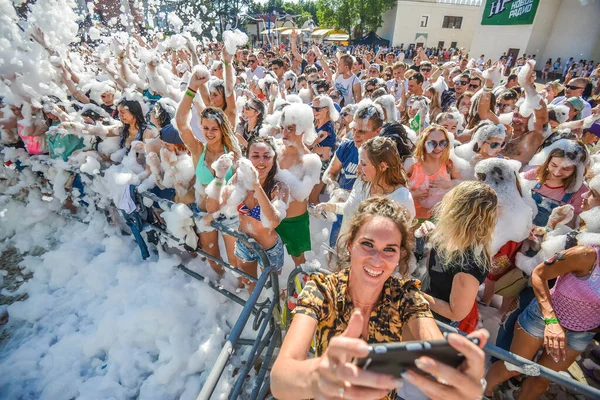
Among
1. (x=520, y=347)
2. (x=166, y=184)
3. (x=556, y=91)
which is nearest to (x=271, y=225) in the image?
(x=166, y=184)

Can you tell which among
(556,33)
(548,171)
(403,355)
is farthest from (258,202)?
(556,33)

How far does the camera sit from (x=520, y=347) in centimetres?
222

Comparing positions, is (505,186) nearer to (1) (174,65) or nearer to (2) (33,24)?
(2) (33,24)

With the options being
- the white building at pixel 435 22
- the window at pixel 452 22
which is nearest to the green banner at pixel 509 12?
the white building at pixel 435 22

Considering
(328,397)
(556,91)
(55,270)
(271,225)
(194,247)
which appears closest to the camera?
(328,397)

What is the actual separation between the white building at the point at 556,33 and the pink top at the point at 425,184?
27189 millimetres

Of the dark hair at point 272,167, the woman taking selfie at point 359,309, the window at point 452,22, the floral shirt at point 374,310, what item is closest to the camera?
the woman taking selfie at point 359,309

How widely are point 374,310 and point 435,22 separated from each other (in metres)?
51.3

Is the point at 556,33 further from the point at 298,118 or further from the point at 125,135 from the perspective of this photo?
the point at 125,135

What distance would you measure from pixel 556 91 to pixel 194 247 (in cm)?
784

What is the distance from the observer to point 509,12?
24.7 m

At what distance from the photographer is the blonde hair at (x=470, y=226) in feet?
5.88

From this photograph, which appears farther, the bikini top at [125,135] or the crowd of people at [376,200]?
the bikini top at [125,135]

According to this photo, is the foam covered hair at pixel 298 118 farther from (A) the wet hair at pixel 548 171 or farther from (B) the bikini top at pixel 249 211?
(A) the wet hair at pixel 548 171
